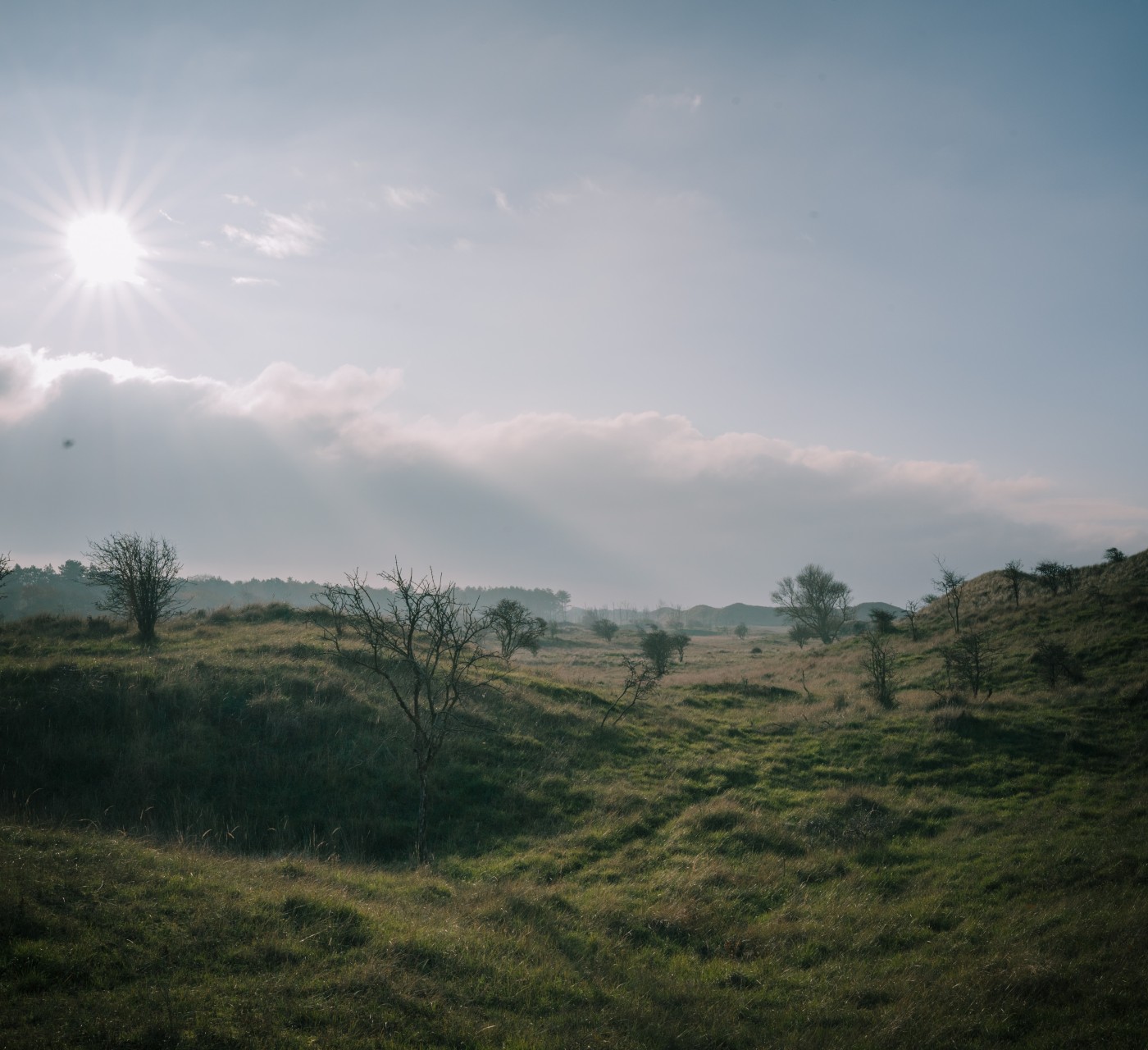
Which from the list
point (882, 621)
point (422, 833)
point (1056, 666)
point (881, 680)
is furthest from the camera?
point (882, 621)

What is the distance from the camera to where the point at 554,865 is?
12234 millimetres

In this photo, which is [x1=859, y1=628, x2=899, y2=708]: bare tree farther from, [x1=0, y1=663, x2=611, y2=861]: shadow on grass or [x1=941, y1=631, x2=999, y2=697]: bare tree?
[x1=0, y1=663, x2=611, y2=861]: shadow on grass

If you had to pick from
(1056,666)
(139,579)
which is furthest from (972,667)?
(139,579)

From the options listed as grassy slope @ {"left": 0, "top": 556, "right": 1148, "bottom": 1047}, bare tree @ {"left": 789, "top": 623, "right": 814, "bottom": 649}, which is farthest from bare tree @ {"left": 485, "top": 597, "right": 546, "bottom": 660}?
bare tree @ {"left": 789, "top": 623, "right": 814, "bottom": 649}

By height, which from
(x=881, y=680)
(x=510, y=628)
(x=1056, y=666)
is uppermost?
(x=510, y=628)

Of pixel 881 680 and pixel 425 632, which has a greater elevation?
pixel 425 632

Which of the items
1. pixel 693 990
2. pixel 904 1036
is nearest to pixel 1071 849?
pixel 904 1036

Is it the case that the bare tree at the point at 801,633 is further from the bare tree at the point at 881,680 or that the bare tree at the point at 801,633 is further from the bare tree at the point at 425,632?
the bare tree at the point at 425,632

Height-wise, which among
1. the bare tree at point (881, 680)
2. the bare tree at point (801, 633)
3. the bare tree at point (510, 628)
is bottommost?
the bare tree at point (801, 633)

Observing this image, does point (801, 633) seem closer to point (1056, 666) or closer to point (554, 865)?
point (1056, 666)

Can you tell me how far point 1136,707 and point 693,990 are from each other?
20778 mm

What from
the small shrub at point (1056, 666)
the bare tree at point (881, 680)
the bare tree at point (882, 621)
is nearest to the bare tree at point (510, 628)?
the bare tree at point (881, 680)

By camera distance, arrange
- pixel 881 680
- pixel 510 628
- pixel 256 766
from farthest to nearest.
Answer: pixel 510 628, pixel 881 680, pixel 256 766

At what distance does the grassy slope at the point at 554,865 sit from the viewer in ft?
21.1
